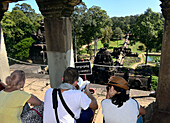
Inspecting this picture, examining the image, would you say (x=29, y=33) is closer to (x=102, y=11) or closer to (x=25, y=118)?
(x=102, y=11)

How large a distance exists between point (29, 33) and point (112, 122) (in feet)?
102

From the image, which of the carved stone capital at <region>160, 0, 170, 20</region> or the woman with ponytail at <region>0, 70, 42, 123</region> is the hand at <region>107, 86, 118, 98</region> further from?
the carved stone capital at <region>160, 0, 170, 20</region>

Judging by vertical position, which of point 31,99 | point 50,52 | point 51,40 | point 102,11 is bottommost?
point 31,99

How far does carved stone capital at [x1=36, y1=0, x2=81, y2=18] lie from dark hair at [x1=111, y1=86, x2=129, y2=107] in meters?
1.93

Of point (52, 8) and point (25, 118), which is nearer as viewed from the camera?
point (25, 118)

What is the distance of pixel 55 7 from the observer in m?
2.79

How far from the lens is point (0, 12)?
11.4 ft

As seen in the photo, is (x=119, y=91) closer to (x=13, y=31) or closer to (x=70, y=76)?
(x=70, y=76)

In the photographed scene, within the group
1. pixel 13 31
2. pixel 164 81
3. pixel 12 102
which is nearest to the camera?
pixel 12 102

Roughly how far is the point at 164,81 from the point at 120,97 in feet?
4.67

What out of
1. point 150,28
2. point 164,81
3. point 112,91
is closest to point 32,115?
point 112,91

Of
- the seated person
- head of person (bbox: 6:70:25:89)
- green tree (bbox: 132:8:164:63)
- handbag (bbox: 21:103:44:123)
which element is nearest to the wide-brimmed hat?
the seated person

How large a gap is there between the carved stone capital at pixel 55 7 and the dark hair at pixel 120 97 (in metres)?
1.93

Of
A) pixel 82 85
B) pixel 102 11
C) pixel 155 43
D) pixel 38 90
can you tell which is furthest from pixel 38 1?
pixel 102 11
